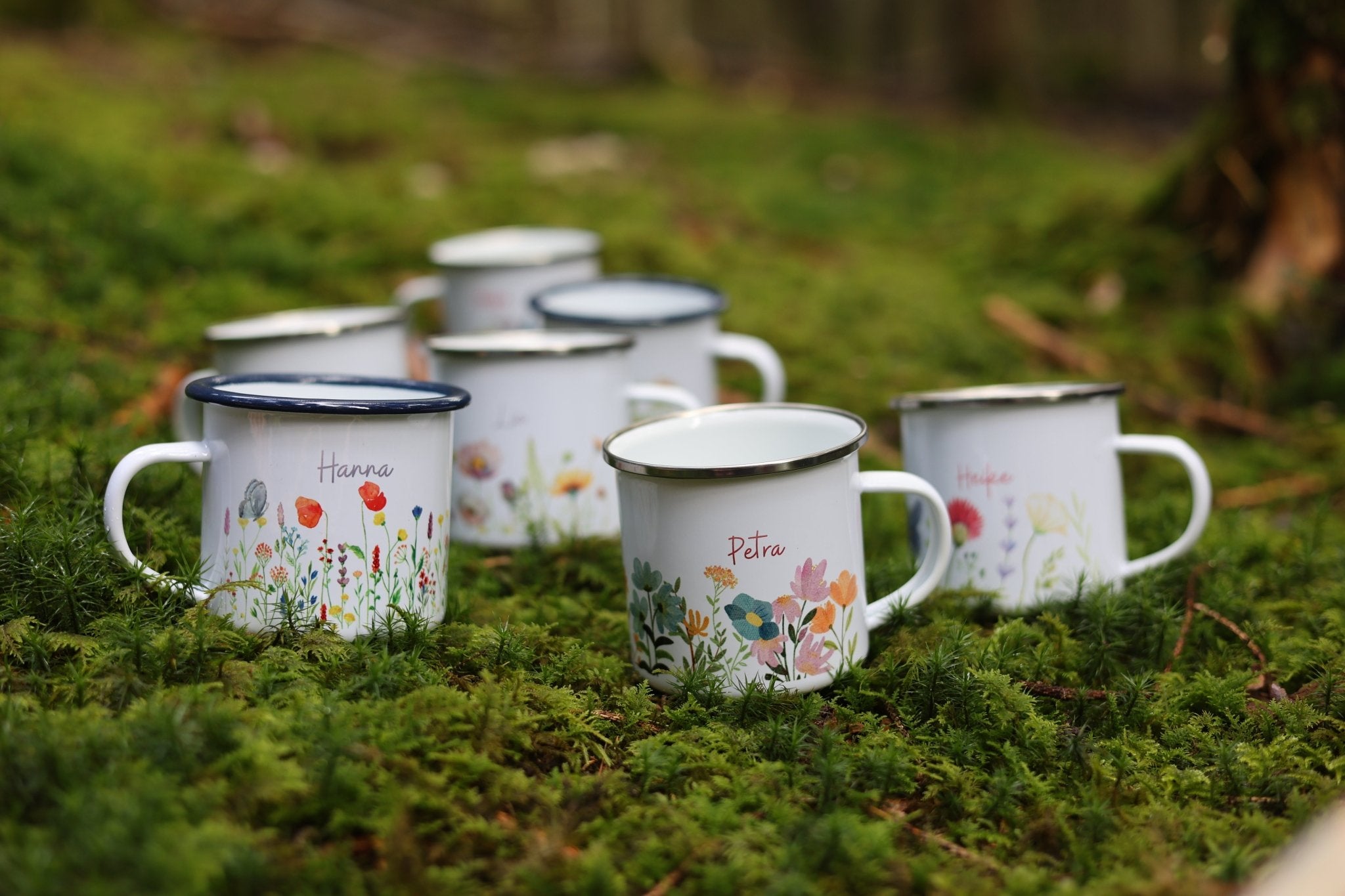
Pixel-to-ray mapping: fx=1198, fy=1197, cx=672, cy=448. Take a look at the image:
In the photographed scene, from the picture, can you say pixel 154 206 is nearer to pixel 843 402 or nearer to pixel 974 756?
pixel 843 402

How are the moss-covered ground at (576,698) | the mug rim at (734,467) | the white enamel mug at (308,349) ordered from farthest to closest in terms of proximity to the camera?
1. the white enamel mug at (308,349)
2. the mug rim at (734,467)
3. the moss-covered ground at (576,698)

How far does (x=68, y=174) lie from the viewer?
16.6 feet

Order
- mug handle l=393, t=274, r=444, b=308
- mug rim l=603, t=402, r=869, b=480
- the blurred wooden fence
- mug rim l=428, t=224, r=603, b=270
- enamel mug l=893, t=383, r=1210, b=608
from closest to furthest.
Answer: mug rim l=603, t=402, r=869, b=480, enamel mug l=893, t=383, r=1210, b=608, mug rim l=428, t=224, r=603, b=270, mug handle l=393, t=274, r=444, b=308, the blurred wooden fence

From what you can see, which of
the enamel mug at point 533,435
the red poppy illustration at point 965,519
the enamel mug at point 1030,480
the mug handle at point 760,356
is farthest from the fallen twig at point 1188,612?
the enamel mug at point 533,435

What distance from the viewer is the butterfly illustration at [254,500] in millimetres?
2369

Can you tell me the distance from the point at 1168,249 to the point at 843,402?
2.20m

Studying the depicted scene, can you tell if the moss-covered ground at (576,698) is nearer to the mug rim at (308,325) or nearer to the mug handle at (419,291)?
the mug rim at (308,325)

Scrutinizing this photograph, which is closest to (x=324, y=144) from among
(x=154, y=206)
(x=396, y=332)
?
(x=154, y=206)

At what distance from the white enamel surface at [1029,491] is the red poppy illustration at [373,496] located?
4.19 feet

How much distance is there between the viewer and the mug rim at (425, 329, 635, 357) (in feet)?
10.00

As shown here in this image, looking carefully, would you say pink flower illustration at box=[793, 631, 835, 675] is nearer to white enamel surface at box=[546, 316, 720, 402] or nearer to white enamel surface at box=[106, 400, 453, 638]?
white enamel surface at box=[106, 400, 453, 638]

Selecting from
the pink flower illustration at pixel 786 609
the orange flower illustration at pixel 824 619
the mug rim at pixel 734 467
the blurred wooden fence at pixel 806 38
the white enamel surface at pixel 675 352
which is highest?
the blurred wooden fence at pixel 806 38

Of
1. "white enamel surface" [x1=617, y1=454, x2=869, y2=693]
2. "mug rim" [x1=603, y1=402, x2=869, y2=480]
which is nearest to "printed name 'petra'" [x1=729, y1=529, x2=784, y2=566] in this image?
"white enamel surface" [x1=617, y1=454, x2=869, y2=693]

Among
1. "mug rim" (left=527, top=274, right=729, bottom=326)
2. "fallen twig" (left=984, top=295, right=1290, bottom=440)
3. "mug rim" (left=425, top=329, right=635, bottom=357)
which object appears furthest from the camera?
"fallen twig" (left=984, top=295, right=1290, bottom=440)
